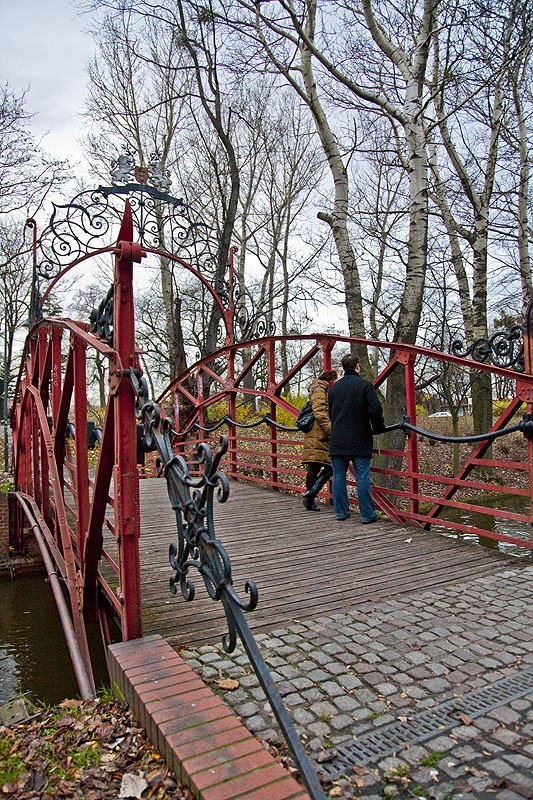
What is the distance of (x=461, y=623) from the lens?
3.54 m

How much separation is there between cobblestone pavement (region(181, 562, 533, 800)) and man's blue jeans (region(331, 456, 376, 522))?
2000 mm

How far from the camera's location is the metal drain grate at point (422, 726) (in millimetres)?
2316

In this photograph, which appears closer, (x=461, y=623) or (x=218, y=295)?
(x=461, y=623)

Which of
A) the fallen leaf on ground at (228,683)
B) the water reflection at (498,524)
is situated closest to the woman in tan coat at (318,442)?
the water reflection at (498,524)

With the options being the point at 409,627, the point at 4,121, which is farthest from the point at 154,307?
the point at 409,627

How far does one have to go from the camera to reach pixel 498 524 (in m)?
10.2

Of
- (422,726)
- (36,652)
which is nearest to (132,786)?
(422,726)

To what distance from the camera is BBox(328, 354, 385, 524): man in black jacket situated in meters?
5.93

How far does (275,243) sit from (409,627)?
20.4 metres

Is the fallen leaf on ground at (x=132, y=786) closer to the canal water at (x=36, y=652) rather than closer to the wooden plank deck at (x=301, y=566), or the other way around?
the wooden plank deck at (x=301, y=566)

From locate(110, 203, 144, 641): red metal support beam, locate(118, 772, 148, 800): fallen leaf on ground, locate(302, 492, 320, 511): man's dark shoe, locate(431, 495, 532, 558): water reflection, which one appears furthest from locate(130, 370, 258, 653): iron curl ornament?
locate(431, 495, 532, 558): water reflection

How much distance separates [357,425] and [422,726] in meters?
3.62

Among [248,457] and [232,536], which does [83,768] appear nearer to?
[232,536]

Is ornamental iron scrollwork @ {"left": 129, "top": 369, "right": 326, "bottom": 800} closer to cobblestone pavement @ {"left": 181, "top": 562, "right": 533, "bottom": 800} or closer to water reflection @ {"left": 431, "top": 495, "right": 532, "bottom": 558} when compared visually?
cobblestone pavement @ {"left": 181, "top": 562, "right": 533, "bottom": 800}
